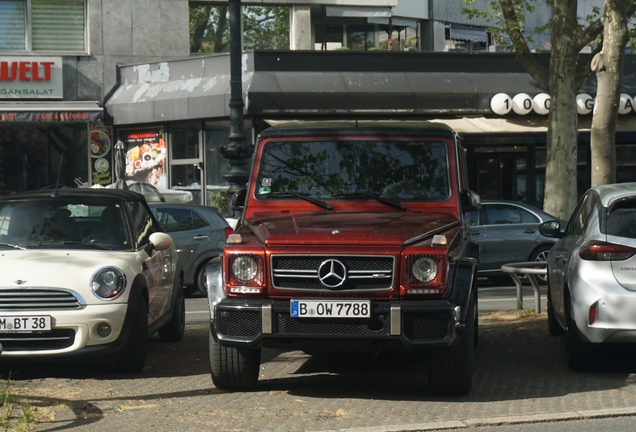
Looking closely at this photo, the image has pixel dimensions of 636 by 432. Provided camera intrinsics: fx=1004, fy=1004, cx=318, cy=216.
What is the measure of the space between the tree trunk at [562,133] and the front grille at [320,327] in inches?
486

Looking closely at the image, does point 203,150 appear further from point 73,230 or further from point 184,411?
point 184,411

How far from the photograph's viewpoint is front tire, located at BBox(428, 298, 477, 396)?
276 inches

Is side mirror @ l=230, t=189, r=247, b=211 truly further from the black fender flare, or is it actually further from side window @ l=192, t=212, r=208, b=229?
side window @ l=192, t=212, r=208, b=229

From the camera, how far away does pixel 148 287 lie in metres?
8.69

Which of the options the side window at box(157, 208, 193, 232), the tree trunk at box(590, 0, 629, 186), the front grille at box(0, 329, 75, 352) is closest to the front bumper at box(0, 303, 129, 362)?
the front grille at box(0, 329, 75, 352)

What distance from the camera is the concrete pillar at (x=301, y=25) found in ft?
90.9

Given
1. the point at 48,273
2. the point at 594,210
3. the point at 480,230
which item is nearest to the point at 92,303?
the point at 48,273

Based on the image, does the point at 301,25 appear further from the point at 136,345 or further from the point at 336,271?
the point at 336,271

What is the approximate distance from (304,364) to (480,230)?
897 cm

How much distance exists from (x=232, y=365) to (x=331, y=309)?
3.34 ft

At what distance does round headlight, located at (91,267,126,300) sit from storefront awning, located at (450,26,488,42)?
25.0 metres

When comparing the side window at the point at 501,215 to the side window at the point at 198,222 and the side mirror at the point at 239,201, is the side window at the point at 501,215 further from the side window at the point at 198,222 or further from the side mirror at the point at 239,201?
the side mirror at the point at 239,201

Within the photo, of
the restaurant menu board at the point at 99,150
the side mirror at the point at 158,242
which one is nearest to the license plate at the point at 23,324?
the side mirror at the point at 158,242

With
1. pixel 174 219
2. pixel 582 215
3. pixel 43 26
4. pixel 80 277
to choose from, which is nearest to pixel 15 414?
pixel 80 277
